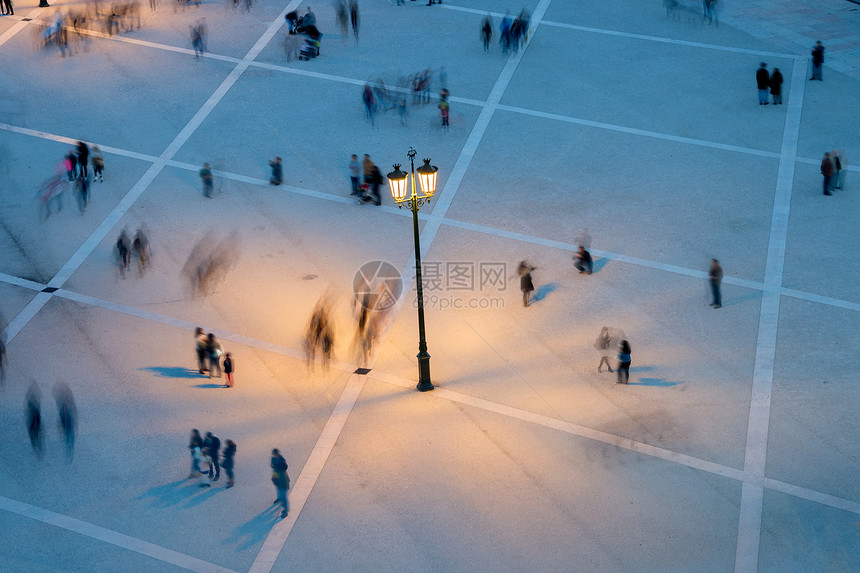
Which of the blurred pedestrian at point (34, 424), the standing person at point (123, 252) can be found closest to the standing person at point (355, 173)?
the standing person at point (123, 252)

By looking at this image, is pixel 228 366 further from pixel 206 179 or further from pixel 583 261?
pixel 583 261

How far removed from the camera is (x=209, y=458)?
1784cm

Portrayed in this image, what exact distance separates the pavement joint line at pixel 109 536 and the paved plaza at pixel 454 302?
0.17 ft

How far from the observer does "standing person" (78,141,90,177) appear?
2558cm

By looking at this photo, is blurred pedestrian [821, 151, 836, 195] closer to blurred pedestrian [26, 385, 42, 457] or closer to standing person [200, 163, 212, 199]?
standing person [200, 163, 212, 199]

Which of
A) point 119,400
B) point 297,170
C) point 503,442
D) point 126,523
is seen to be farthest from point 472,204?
point 126,523

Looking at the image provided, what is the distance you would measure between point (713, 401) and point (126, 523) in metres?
11.5

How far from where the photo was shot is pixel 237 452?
18.4 m

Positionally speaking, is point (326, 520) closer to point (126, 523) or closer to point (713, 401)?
point (126, 523)

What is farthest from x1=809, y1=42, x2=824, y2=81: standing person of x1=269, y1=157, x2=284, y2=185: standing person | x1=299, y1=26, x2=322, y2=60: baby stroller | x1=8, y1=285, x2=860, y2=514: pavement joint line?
x1=8, y1=285, x2=860, y2=514: pavement joint line

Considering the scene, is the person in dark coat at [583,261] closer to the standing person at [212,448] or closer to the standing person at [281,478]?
the standing person at [281,478]

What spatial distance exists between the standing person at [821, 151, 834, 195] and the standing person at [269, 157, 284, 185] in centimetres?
1420

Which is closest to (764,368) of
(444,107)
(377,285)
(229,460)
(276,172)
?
(377,285)

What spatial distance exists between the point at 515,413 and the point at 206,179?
11028 millimetres
